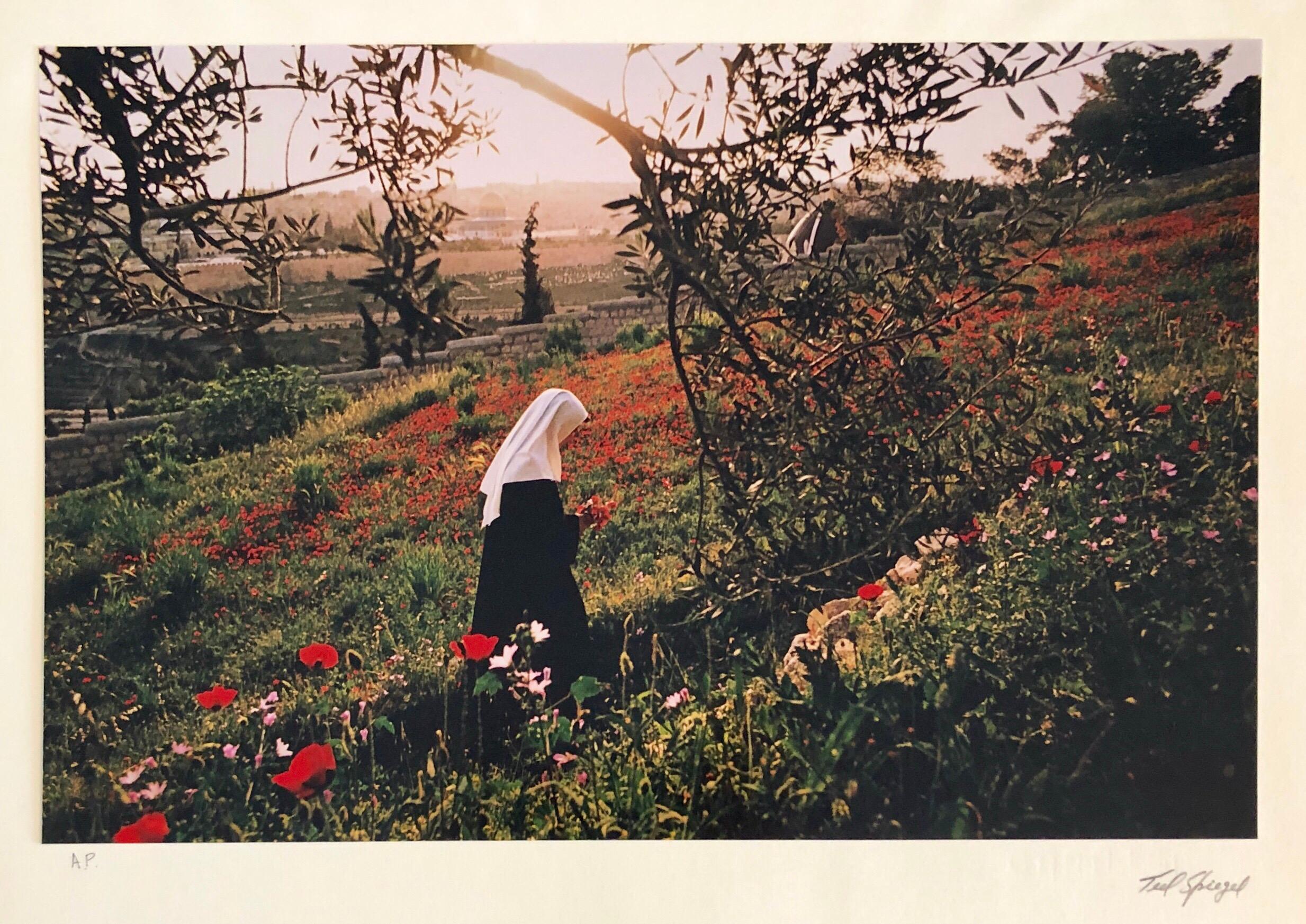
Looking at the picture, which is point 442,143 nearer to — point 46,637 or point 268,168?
point 268,168

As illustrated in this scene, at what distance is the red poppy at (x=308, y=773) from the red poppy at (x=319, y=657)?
241 mm

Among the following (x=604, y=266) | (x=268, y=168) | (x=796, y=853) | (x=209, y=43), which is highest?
(x=209, y=43)

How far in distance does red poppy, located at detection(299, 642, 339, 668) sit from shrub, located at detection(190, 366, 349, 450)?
66 cm

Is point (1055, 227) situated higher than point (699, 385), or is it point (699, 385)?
point (1055, 227)

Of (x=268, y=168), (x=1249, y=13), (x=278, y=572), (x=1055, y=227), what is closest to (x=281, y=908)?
(x=278, y=572)

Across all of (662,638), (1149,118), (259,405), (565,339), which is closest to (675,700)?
(662,638)

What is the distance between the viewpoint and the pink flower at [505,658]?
→ 2545mm

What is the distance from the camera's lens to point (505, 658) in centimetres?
255

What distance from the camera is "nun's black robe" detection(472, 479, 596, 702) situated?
8.37 ft

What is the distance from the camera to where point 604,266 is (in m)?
2.54

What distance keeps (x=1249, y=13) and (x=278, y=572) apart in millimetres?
3456
